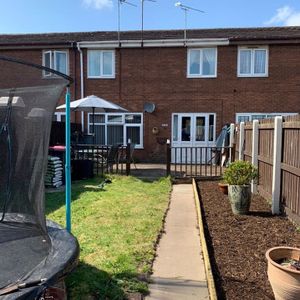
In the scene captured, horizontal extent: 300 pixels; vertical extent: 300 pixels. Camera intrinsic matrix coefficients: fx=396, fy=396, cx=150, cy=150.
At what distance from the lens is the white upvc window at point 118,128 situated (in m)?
17.5

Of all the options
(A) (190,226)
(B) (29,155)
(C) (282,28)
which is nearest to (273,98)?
(C) (282,28)

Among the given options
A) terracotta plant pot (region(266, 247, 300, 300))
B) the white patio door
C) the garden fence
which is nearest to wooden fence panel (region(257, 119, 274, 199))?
the garden fence

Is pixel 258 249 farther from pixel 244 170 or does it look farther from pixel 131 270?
pixel 244 170

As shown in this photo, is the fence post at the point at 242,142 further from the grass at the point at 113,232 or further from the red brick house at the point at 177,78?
the red brick house at the point at 177,78

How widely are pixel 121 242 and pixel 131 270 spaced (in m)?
1.06

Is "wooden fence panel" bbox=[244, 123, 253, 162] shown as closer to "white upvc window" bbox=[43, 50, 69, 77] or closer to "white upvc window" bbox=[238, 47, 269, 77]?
"white upvc window" bbox=[238, 47, 269, 77]

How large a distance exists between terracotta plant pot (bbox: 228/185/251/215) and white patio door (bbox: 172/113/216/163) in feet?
33.5

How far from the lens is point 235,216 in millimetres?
6707

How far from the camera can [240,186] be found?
22.3ft

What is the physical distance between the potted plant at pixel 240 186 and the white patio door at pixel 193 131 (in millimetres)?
9888

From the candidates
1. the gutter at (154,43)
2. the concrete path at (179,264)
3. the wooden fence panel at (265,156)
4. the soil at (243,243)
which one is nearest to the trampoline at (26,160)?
the concrete path at (179,264)

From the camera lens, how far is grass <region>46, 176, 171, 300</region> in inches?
151

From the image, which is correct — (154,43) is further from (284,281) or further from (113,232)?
(284,281)

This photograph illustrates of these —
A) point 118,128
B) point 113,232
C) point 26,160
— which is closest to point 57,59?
point 118,128
